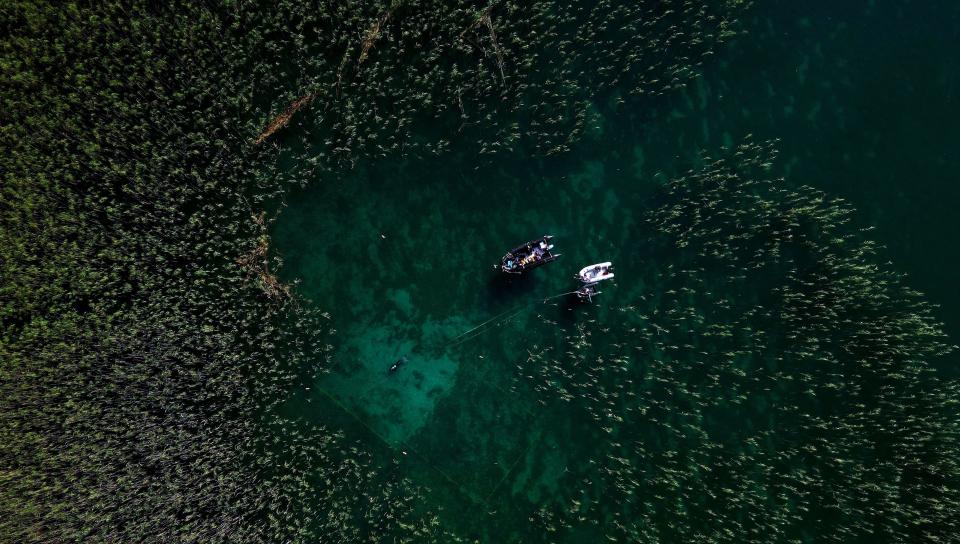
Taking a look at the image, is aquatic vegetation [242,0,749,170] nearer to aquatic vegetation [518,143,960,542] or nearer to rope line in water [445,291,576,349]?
aquatic vegetation [518,143,960,542]

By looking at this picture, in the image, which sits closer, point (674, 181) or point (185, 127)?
point (185, 127)

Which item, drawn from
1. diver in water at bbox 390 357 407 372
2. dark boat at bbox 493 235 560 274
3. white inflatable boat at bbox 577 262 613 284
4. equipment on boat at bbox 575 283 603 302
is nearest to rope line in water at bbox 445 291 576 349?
equipment on boat at bbox 575 283 603 302

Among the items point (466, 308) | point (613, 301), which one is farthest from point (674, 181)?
point (466, 308)

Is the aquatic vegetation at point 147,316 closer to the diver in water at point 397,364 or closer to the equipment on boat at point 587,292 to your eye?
the diver in water at point 397,364

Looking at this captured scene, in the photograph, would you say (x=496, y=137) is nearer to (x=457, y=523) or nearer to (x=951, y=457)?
(x=457, y=523)

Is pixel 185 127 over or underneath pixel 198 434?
over

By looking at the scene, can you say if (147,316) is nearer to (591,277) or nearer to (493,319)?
(493,319)
